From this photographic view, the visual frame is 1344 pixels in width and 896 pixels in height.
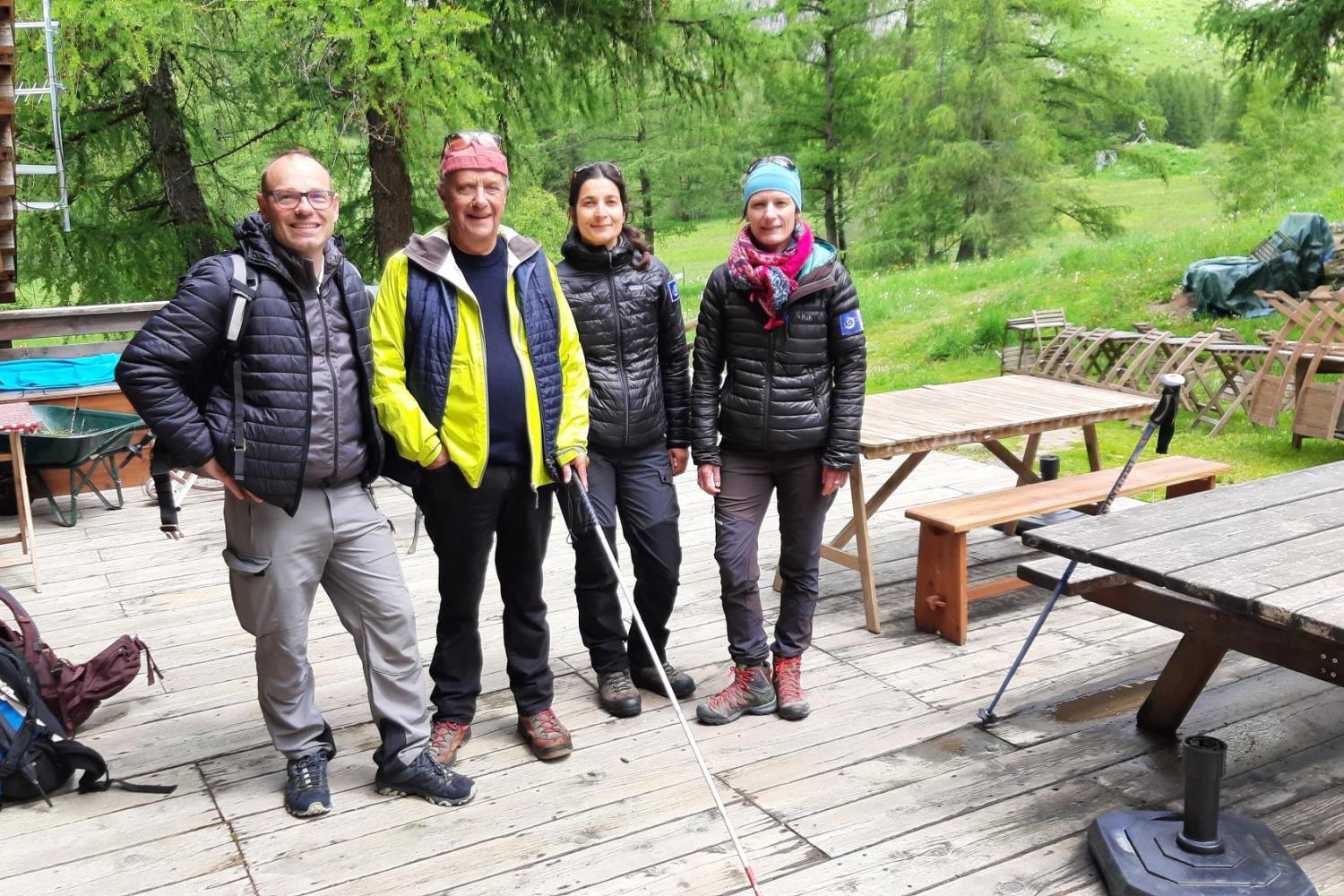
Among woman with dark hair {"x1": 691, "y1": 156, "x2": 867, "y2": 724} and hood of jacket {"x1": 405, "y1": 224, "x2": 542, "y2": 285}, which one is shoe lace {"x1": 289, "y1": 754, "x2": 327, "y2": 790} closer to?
woman with dark hair {"x1": 691, "y1": 156, "x2": 867, "y2": 724}

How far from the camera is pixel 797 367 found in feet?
11.9

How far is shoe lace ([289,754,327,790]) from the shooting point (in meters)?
3.19

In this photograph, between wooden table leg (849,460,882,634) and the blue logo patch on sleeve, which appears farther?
wooden table leg (849,460,882,634)

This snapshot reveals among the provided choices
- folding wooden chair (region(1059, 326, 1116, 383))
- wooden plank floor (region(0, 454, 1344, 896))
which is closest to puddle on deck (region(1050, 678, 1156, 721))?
wooden plank floor (region(0, 454, 1344, 896))

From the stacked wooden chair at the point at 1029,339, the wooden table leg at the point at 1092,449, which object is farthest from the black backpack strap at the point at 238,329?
Answer: the stacked wooden chair at the point at 1029,339

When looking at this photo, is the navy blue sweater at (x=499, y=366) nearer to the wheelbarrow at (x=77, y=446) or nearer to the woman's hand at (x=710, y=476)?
the woman's hand at (x=710, y=476)

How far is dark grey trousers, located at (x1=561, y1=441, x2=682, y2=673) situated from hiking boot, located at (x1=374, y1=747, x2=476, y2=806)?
713 mm

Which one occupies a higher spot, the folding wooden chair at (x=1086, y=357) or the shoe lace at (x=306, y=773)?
the folding wooden chair at (x=1086, y=357)

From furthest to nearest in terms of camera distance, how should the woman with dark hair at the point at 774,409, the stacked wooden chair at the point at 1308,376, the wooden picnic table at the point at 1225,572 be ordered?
the stacked wooden chair at the point at 1308,376, the woman with dark hair at the point at 774,409, the wooden picnic table at the point at 1225,572

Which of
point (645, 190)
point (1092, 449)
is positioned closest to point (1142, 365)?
point (1092, 449)

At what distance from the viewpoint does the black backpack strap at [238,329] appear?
111 inches

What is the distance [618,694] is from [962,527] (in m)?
1.38

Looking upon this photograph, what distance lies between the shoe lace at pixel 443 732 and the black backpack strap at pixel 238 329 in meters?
0.99

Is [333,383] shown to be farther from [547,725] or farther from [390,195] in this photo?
[390,195]
